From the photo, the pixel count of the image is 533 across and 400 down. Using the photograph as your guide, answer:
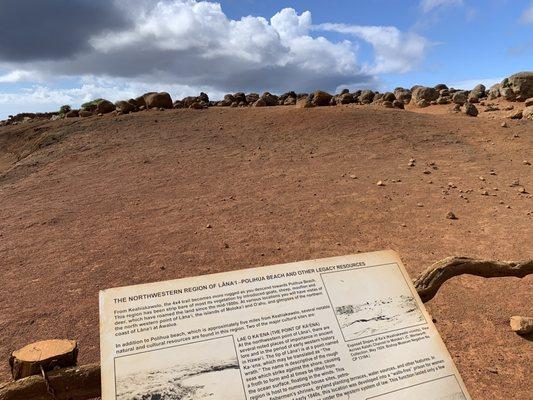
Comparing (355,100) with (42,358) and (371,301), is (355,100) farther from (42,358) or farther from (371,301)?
(42,358)

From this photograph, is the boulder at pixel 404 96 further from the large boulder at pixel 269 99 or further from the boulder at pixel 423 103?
the large boulder at pixel 269 99

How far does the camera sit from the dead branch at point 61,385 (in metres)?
2.35

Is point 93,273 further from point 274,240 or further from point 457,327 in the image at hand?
point 457,327

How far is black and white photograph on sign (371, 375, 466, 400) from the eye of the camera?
2381mm

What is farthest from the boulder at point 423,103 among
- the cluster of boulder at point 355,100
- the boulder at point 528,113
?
the boulder at point 528,113

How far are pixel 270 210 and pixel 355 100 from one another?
62.6ft

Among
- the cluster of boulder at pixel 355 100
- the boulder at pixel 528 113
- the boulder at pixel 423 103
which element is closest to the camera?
the boulder at pixel 528 113

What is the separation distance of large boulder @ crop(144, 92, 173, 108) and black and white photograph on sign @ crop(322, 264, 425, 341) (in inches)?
689

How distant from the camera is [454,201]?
329 inches

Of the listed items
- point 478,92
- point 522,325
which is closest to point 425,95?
point 478,92

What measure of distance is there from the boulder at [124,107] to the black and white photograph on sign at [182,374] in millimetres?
16982

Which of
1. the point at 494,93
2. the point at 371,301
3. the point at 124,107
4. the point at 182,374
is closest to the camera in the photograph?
the point at 182,374

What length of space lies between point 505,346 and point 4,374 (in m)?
4.58

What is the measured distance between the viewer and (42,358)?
2408mm
